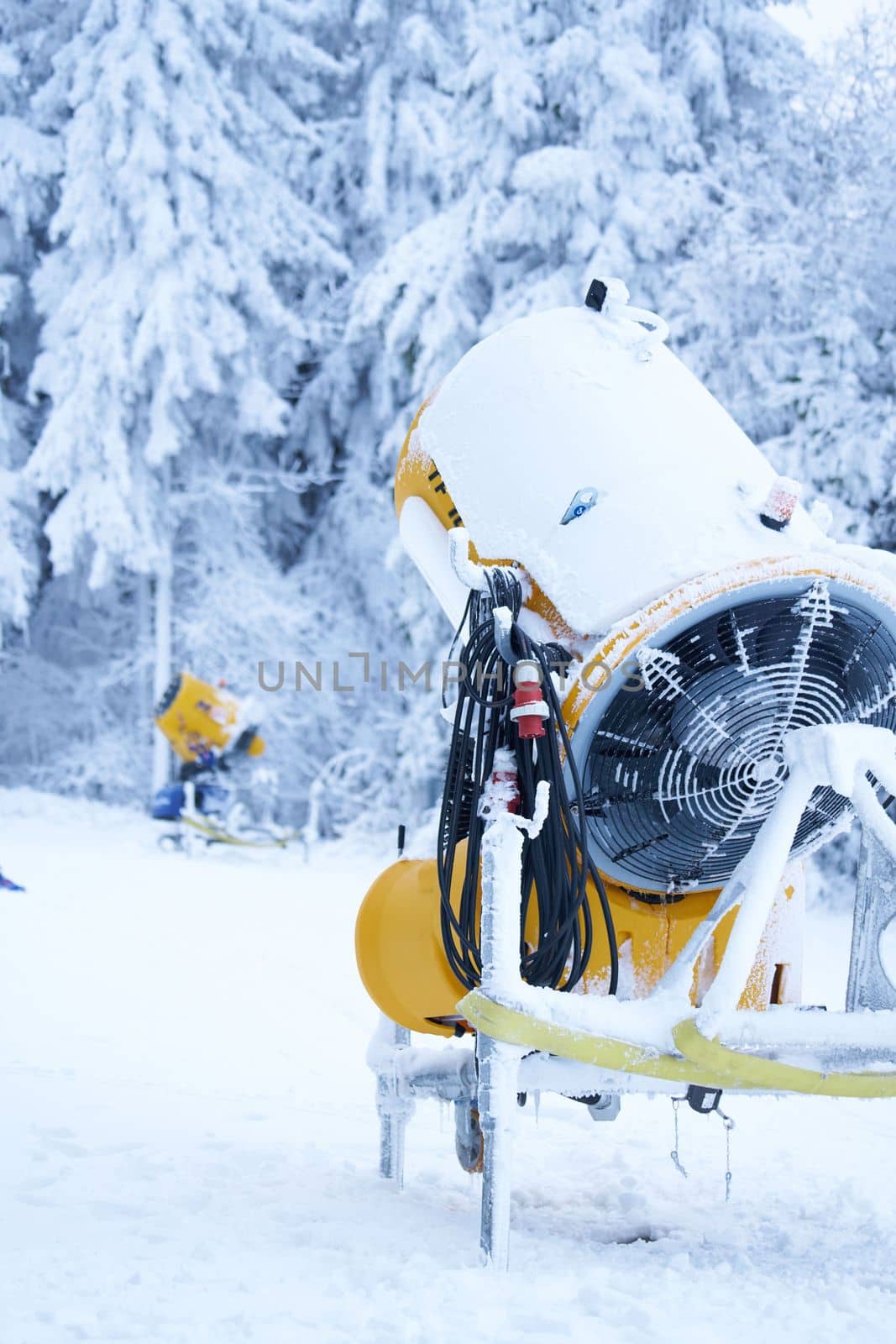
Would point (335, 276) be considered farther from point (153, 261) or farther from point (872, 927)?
point (872, 927)

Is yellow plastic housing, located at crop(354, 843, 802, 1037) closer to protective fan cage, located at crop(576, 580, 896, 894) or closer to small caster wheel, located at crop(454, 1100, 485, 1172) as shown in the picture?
protective fan cage, located at crop(576, 580, 896, 894)

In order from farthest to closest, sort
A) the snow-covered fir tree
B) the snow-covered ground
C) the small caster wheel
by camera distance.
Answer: the snow-covered fir tree, the small caster wheel, the snow-covered ground

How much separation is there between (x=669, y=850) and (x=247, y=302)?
12.7m

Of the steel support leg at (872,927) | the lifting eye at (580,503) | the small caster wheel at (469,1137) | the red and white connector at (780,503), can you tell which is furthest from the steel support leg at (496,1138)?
the red and white connector at (780,503)

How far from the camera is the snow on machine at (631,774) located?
2750 millimetres

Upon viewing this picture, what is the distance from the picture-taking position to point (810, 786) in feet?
9.43

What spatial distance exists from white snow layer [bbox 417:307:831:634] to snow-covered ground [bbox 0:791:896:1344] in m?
1.40

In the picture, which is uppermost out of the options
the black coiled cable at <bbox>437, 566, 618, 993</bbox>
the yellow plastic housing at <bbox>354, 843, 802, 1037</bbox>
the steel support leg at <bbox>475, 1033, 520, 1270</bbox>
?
the black coiled cable at <bbox>437, 566, 618, 993</bbox>

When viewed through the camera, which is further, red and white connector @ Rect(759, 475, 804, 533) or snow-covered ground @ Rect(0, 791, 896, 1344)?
red and white connector @ Rect(759, 475, 804, 533)

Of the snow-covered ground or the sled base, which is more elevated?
the sled base

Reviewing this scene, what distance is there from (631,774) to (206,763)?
8940 millimetres

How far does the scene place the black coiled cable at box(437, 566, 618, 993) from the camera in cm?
284

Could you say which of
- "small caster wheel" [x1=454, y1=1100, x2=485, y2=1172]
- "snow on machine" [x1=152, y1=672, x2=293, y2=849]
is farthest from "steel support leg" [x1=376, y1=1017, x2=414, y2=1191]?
"snow on machine" [x1=152, y1=672, x2=293, y2=849]

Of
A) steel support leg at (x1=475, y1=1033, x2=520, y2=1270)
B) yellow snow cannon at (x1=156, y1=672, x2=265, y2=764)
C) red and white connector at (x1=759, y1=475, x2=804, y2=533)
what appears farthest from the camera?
yellow snow cannon at (x1=156, y1=672, x2=265, y2=764)
